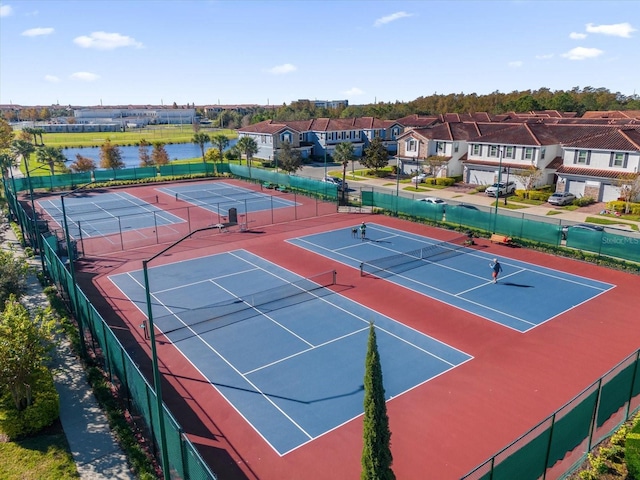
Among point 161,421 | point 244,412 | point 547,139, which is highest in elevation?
point 547,139

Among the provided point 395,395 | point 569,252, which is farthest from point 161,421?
point 569,252

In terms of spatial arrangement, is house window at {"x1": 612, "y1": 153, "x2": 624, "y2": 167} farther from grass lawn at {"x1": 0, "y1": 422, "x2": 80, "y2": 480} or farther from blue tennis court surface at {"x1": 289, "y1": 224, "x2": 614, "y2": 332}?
grass lawn at {"x1": 0, "y1": 422, "x2": 80, "y2": 480}

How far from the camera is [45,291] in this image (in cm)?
2542

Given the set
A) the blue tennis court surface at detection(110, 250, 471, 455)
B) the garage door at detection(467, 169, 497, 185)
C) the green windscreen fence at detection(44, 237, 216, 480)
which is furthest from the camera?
the garage door at detection(467, 169, 497, 185)

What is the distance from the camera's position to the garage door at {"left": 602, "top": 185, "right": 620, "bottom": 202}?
147ft

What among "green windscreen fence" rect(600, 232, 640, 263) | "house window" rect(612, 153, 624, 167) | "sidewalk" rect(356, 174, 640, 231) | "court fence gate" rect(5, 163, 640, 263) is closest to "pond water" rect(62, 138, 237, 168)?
"court fence gate" rect(5, 163, 640, 263)

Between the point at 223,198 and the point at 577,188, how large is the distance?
3673cm

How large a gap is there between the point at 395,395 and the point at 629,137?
42.9 m

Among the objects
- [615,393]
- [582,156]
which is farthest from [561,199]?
[615,393]

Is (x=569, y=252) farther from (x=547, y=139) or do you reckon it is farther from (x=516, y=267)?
(x=547, y=139)

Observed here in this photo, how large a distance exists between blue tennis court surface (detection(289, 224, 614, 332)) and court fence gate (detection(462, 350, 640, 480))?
620cm

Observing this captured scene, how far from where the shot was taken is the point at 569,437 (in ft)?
44.0

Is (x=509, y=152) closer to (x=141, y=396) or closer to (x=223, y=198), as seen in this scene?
(x=223, y=198)

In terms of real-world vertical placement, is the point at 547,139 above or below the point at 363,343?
above
